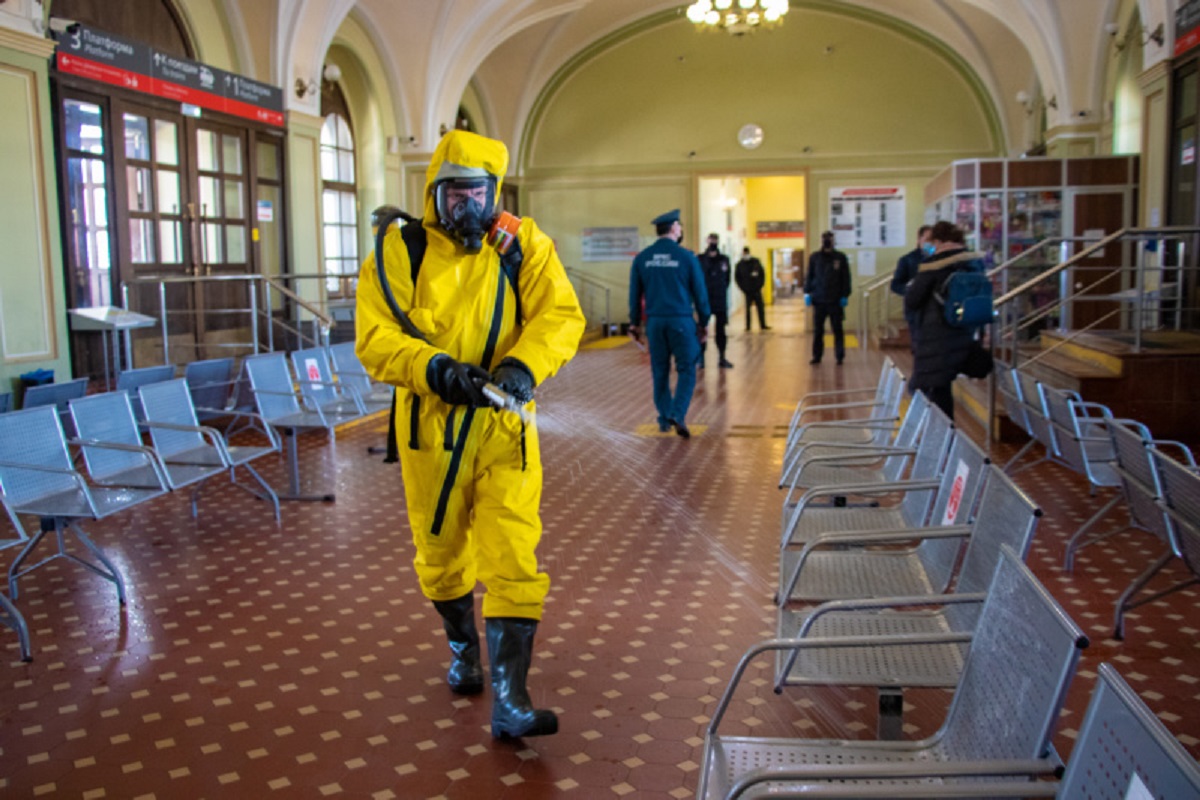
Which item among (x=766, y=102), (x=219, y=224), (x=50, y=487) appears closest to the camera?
(x=50, y=487)

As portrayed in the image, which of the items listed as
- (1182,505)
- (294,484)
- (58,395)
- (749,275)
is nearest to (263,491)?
(294,484)

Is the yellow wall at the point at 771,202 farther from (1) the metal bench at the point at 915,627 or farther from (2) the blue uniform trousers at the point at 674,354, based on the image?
(1) the metal bench at the point at 915,627

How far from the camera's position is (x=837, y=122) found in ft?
60.7

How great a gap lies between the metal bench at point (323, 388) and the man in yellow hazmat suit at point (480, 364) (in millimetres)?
3531

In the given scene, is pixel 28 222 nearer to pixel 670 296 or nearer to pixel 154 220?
pixel 154 220

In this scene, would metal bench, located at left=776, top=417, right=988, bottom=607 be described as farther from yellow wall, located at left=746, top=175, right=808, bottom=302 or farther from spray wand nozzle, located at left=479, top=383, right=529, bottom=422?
yellow wall, located at left=746, top=175, right=808, bottom=302

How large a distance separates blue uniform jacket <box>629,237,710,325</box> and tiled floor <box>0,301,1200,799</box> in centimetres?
161

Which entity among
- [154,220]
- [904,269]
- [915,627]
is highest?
[154,220]

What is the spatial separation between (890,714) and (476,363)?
1387mm

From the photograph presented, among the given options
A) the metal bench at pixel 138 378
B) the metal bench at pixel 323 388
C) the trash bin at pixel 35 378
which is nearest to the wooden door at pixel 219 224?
the trash bin at pixel 35 378

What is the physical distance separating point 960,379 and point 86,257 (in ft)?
24.7

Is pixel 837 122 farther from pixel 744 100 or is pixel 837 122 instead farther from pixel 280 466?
pixel 280 466

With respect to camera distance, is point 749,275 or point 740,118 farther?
point 740,118

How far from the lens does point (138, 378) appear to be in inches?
259
